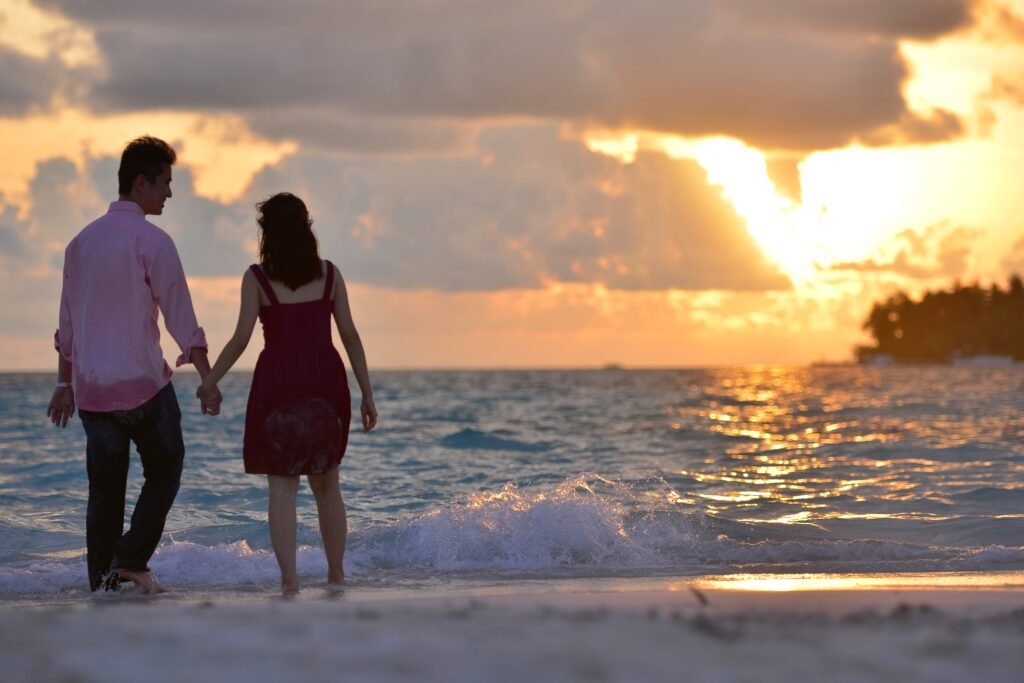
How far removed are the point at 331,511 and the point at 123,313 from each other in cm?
137

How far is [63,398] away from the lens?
5816 mm

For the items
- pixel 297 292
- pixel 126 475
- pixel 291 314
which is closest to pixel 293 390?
pixel 291 314

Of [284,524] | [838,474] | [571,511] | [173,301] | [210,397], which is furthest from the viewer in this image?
[838,474]

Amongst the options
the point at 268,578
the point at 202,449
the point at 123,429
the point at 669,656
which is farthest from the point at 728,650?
the point at 202,449

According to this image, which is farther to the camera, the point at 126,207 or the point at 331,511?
the point at 331,511

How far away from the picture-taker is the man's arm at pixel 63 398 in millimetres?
5816

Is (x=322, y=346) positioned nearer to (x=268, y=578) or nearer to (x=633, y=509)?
(x=268, y=578)

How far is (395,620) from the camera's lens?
3.70m

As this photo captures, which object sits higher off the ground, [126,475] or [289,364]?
[289,364]

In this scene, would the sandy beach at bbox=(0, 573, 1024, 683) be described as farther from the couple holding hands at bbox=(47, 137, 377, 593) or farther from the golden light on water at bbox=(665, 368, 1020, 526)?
the golden light on water at bbox=(665, 368, 1020, 526)

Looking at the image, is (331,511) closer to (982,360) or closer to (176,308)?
(176,308)

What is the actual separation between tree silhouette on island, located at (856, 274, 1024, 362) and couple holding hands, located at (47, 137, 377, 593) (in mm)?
177776

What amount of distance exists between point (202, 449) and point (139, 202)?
11.5 meters

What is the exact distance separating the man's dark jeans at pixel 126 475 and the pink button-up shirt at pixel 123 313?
91 millimetres
